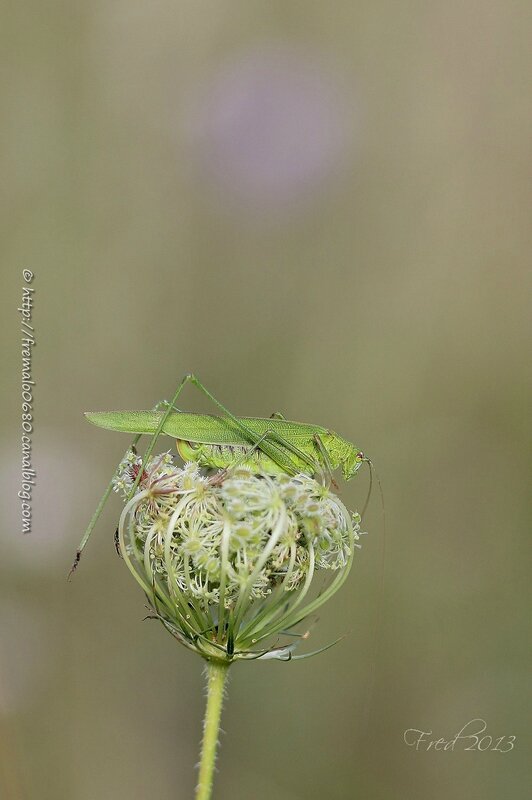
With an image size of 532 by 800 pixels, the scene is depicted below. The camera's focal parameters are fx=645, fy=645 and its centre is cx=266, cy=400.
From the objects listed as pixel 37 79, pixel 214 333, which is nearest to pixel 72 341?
pixel 214 333

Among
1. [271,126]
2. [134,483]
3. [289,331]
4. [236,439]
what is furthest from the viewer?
[271,126]

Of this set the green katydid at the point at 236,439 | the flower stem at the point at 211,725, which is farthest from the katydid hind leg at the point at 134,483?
the flower stem at the point at 211,725

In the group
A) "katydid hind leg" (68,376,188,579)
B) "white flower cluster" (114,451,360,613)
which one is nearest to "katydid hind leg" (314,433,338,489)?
"white flower cluster" (114,451,360,613)

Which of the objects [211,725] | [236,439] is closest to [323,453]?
[236,439]

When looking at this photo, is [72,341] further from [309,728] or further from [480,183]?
[480,183]
